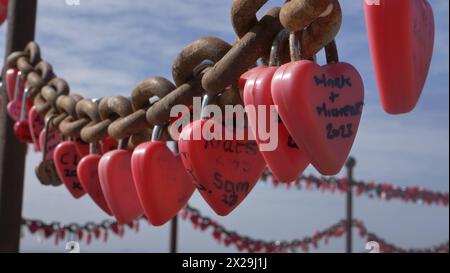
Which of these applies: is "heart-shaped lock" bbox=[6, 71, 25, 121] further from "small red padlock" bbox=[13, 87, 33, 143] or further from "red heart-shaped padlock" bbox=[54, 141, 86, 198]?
"red heart-shaped padlock" bbox=[54, 141, 86, 198]

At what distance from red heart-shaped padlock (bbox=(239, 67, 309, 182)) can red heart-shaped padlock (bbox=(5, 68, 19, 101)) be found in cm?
184

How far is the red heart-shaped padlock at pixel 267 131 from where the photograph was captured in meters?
0.98

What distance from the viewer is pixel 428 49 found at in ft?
3.07

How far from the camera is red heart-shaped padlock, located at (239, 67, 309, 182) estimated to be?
0.98m

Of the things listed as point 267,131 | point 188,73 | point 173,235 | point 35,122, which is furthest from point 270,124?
point 173,235

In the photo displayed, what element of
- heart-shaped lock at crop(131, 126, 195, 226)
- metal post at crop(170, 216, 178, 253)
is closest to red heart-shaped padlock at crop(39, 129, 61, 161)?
heart-shaped lock at crop(131, 126, 195, 226)

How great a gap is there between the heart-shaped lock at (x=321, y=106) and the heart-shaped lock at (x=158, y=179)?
46 cm

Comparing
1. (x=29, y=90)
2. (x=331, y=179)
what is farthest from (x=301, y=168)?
(x=331, y=179)

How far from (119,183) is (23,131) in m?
1.12

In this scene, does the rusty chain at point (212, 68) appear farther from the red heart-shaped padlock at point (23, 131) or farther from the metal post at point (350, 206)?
the metal post at point (350, 206)

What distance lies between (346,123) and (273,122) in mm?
110
